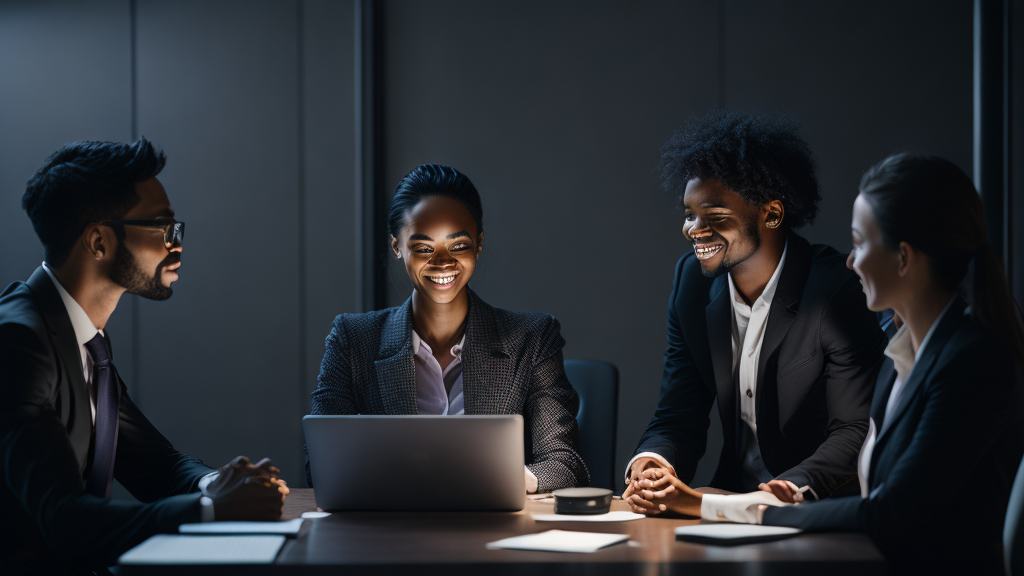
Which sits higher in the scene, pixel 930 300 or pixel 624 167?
pixel 624 167

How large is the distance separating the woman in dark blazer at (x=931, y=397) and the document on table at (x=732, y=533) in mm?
Answer: 54

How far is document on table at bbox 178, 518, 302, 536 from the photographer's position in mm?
1978

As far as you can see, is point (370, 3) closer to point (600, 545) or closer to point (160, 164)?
point (160, 164)

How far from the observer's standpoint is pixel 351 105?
4801 mm

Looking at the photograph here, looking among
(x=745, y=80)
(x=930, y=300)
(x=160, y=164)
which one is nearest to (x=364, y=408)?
(x=160, y=164)

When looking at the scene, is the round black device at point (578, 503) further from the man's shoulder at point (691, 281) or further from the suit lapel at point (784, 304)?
the man's shoulder at point (691, 281)

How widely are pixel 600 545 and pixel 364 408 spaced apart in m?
1.27

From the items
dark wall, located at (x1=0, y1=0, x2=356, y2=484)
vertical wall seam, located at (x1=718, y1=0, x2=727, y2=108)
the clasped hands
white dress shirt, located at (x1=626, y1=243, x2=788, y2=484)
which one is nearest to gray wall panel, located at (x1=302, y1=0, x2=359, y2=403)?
dark wall, located at (x1=0, y1=0, x2=356, y2=484)

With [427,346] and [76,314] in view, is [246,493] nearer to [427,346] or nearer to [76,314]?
[76,314]

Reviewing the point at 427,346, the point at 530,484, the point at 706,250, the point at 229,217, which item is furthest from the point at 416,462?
the point at 229,217

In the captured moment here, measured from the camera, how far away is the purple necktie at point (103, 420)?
2.33 meters

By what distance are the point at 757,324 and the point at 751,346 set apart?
69 mm

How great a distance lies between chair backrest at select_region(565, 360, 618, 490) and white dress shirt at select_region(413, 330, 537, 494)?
0.42m

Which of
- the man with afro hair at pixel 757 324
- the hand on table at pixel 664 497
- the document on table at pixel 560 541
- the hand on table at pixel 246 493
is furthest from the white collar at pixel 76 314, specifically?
the man with afro hair at pixel 757 324
